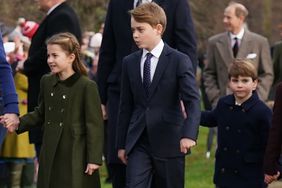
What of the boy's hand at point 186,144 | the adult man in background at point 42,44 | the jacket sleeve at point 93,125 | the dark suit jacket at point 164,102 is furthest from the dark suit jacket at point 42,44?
the boy's hand at point 186,144

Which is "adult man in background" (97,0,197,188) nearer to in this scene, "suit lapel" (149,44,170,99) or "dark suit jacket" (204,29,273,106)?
"suit lapel" (149,44,170,99)

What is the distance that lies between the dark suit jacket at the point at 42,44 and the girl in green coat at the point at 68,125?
4.26 feet

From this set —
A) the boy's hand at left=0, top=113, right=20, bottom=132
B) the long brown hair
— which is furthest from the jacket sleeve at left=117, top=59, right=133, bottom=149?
the boy's hand at left=0, top=113, right=20, bottom=132

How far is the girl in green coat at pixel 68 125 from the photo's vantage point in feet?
31.2

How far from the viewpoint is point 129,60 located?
9.52m

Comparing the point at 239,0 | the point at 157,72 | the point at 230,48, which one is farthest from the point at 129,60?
the point at 239,0

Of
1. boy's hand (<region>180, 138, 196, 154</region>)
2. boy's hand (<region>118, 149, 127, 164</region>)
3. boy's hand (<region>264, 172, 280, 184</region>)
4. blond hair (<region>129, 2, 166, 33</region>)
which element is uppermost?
blond hair (<region>129, 2, 166, 33</region>)

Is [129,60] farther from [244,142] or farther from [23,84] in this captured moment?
[23,84]

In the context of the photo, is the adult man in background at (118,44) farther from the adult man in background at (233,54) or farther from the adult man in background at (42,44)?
the adult man in background at (233,54)

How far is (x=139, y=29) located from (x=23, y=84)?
18.2ft

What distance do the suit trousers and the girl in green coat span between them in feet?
1.04

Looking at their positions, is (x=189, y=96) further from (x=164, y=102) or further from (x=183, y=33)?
(x=183, y=33)

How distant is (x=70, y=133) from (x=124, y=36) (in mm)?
1172

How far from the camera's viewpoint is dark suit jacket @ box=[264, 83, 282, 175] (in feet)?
30.0
